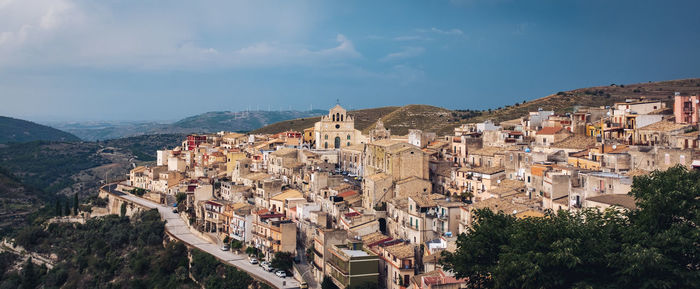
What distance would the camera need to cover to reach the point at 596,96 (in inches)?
3036

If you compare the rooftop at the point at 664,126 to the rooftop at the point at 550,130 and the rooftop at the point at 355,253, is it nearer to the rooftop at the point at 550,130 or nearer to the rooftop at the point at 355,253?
the rooftop at the point at 550,130

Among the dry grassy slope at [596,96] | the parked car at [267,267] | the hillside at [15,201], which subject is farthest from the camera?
the hillside at [15,201]

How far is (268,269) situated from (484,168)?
14064mm

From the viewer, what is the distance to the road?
107ft

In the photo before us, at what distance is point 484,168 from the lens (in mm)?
36438

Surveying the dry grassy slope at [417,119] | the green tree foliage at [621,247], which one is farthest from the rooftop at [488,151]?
the dry grassy slope at [417,119]

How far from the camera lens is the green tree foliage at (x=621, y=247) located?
56.3ft

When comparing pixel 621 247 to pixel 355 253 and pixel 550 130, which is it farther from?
pixel 550 130

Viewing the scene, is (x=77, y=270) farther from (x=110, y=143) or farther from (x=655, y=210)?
(x=110, y=143)

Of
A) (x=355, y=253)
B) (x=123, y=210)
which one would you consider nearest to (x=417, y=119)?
(x=123, y=210)

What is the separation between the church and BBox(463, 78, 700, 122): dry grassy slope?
17329 mm

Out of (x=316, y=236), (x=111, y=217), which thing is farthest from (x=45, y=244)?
(x=316, y=236)

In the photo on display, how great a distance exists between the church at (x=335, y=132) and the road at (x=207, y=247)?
16.3 meters

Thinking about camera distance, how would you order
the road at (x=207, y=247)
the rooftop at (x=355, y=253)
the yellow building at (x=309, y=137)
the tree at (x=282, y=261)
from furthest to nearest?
the yellow building at (x=309, y=137)
the tree at (x=282, y=261)
the road at (x=207, y=247)
the rooftop at (x=355, y=253)
